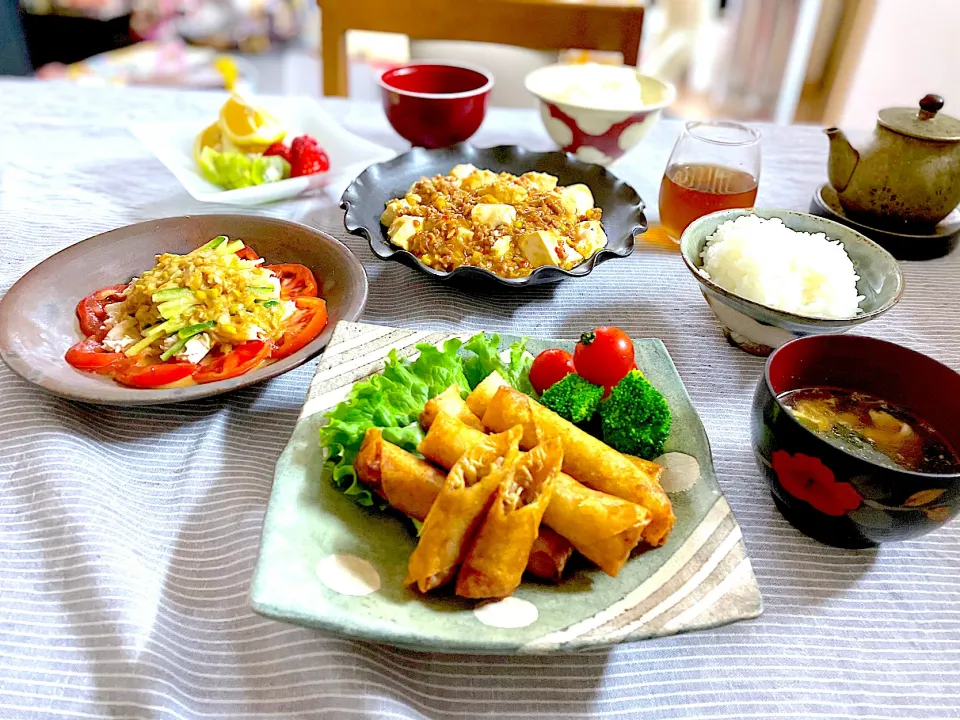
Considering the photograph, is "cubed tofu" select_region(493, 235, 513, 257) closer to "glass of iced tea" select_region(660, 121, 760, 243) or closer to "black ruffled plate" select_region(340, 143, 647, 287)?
"black ruffled plate" select_region(340, 143, 647, 287)

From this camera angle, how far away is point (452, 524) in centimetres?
84

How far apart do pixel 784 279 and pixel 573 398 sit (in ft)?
1.82

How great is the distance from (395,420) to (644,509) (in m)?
0.39

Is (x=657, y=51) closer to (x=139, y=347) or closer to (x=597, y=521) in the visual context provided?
(x=139, y=347)

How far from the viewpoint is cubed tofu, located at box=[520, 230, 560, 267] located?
1467mm

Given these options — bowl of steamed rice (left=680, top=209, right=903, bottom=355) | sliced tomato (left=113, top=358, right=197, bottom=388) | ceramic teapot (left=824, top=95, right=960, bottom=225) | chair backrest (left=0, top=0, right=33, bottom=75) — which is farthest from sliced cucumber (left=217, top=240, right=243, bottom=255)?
chair backrest (left=0, top=0, right=33, bottom=75)

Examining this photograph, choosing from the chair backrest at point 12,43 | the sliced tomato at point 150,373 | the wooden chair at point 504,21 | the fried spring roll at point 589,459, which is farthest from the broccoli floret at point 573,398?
the chair backrest at point 12,43

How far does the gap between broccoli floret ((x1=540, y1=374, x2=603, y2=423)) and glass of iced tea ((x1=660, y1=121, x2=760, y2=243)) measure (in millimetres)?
783

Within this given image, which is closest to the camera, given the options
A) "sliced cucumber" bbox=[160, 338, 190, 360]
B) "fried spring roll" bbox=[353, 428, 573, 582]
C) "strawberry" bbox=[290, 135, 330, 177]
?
"fried spring roll" bbox=[353, 428, 573, 582]

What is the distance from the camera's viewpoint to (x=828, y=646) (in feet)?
2.97

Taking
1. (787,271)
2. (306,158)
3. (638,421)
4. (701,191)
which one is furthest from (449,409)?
(306,158)

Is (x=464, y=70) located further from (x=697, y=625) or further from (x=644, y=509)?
(x=697, y=625)

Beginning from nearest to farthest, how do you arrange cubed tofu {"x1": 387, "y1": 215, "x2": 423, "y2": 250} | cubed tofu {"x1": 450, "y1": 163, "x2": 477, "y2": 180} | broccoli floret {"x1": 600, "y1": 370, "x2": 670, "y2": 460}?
broccoli floret {"x1": 600, "y1": 370, "x2": 670, "y2": 460} → cubed tofu {"x1": 387, "y1": 215, "x2": 423, "y2": 250} → cubed tofu {"x1": 450, "y1": 163, "x2": 477, "y2": 180}

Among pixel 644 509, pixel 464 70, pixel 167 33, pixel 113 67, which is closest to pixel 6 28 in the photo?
pixel 113 67
